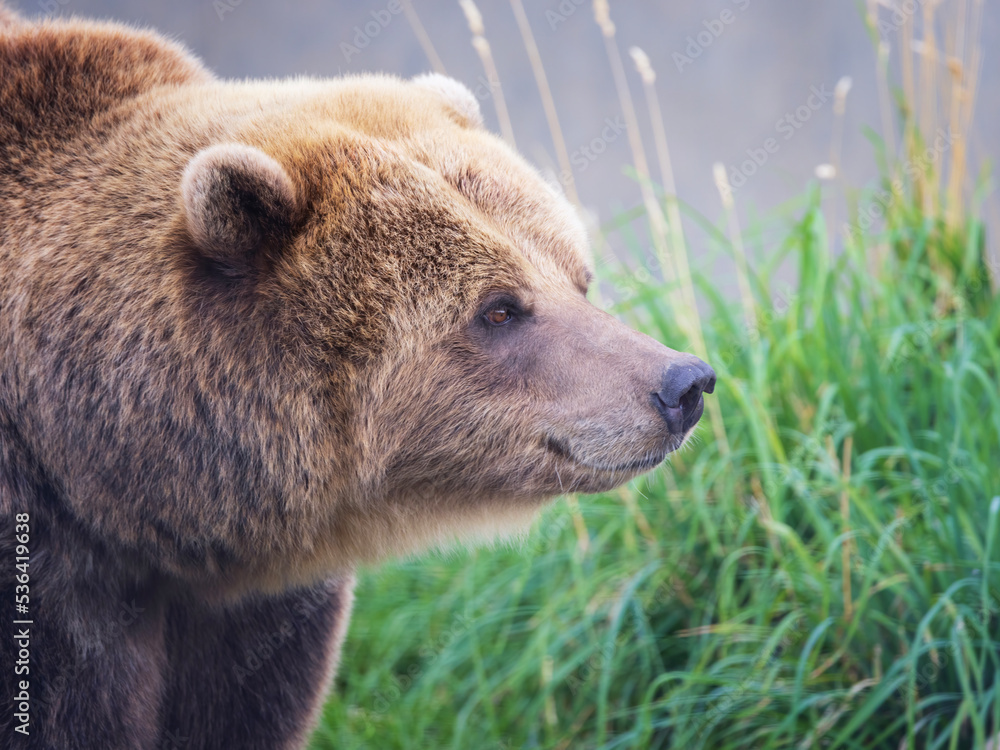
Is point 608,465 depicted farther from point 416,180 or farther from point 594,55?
point 594,55

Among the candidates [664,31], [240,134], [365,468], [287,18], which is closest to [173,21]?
[287,18]

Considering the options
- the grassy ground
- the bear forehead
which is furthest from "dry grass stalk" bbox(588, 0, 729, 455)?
the bear forehead

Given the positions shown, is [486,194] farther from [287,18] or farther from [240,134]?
[287,18]

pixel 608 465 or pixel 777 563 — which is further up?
pixel 608 465

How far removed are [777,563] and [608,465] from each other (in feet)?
5.87

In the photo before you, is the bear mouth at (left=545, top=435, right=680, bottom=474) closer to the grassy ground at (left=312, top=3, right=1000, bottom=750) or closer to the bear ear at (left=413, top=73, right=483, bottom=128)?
the bear ear at (left=413, top=73, right=483, bottom=128)

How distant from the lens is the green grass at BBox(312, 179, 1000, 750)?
333 centimetres

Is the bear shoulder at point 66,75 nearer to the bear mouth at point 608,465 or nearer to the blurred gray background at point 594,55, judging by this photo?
the bear mouth at point 608,465

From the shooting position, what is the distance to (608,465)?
2557 mm

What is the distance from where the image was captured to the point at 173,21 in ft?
26.5

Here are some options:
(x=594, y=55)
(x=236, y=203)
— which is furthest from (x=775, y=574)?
(x=594, y=55)

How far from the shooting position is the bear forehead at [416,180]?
2.45m

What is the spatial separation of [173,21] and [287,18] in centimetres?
98

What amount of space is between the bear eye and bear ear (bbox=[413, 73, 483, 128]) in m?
0.73
